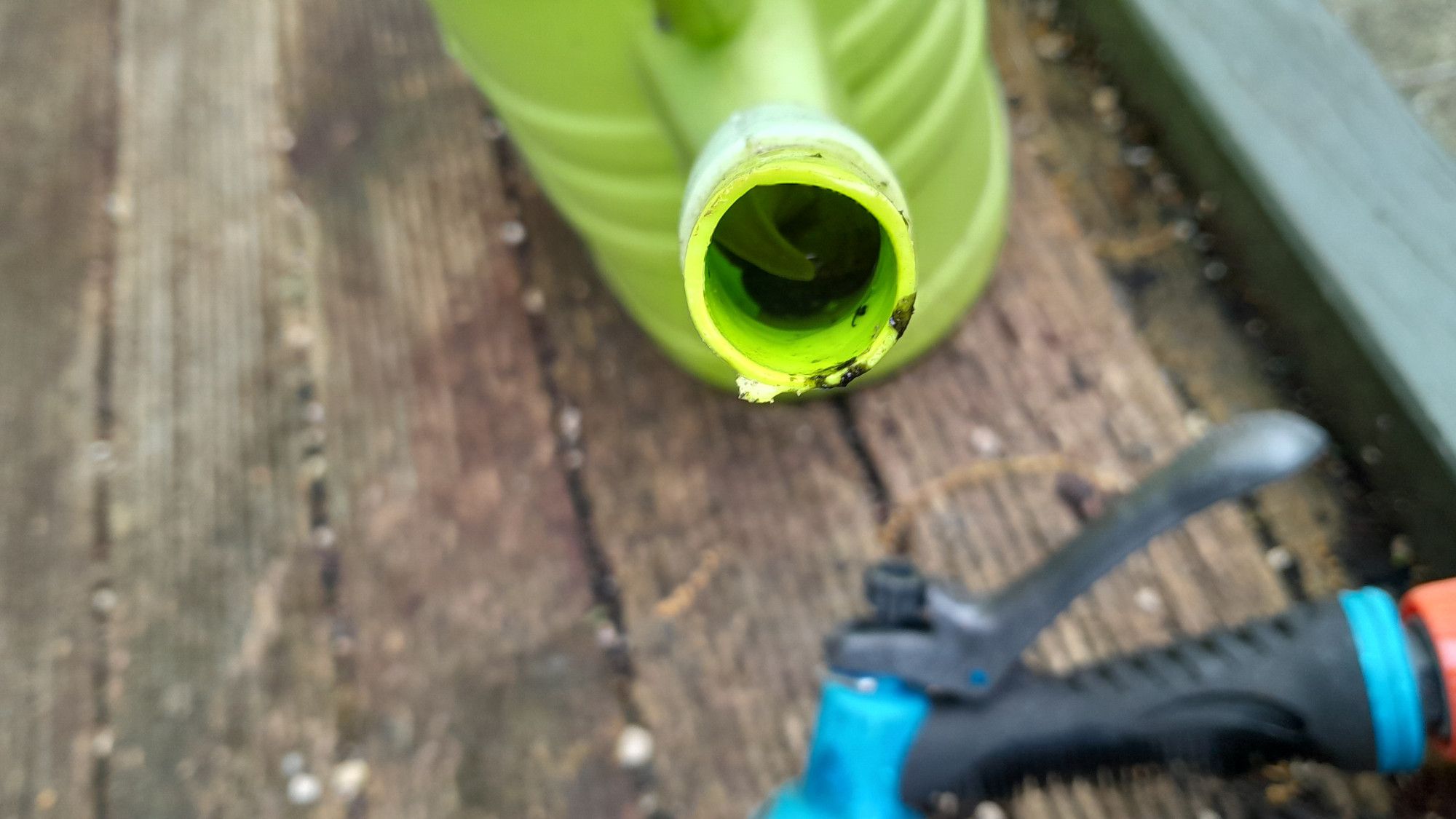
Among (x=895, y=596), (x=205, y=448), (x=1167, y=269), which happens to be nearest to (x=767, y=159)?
(x=895, y=596)

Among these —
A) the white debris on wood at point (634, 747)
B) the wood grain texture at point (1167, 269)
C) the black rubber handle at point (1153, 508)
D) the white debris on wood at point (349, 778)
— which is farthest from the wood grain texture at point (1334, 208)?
the white debris on wood at point (349, 778)

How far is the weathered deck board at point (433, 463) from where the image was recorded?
61cm

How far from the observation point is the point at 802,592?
24.5 inches

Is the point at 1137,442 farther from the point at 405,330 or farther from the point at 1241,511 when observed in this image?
the point at 405,330

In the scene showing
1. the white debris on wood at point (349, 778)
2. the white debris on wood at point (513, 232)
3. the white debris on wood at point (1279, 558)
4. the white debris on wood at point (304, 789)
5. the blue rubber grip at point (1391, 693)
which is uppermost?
the blue rubber grip at point (1391, 693)

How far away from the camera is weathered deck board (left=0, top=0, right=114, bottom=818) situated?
0.65 metres

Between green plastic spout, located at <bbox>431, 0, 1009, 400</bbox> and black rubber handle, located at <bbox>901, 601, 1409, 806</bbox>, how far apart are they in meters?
0.19

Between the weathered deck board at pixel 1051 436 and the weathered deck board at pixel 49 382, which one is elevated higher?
the weathered deck board at pixel 1051 436

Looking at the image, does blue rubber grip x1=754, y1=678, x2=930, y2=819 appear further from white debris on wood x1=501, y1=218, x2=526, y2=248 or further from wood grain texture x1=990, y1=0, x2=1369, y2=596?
white debris on wood x1=501, y1=218, x2=526, y2=248

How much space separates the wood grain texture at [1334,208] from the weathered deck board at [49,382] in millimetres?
808

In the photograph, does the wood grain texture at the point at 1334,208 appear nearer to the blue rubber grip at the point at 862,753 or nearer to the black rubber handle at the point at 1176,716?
the black rubber handle at the point at 1176,716

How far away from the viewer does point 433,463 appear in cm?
70

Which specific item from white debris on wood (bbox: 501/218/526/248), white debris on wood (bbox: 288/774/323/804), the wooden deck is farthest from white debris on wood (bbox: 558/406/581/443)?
white debris on wood (bbox: 288/774/323/804)

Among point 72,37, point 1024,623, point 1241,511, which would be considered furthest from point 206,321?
point 1241,511
